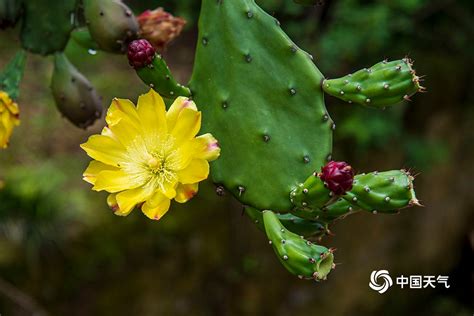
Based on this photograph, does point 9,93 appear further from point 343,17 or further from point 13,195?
point 343,17

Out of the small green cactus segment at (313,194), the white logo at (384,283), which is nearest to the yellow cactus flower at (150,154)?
the small green cactus segment at (313,194)

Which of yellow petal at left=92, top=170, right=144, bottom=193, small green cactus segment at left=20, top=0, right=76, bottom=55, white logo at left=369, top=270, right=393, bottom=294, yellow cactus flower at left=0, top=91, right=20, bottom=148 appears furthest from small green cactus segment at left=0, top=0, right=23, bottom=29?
white logo at left=369, top=270, right=393, bottom=294

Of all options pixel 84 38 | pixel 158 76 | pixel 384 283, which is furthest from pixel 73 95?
pixel 384 283

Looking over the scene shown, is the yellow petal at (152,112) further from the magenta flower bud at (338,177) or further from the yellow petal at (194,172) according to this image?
the magenta flower bud at (338,177)

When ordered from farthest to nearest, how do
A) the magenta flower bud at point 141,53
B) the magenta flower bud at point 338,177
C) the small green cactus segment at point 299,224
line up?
the small green cactus segment at point 299,224 < the magenta flower bud at point 141,53 < the magenta flower bud at point 338,177

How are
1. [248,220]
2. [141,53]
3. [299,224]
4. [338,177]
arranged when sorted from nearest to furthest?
1. [338,177]
2. [141,53]
3. [299,224]
4. [248,220]

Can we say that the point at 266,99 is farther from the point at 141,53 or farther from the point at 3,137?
the point at 3,137

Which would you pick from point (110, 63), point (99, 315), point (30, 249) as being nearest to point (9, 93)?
point (30, 249)
